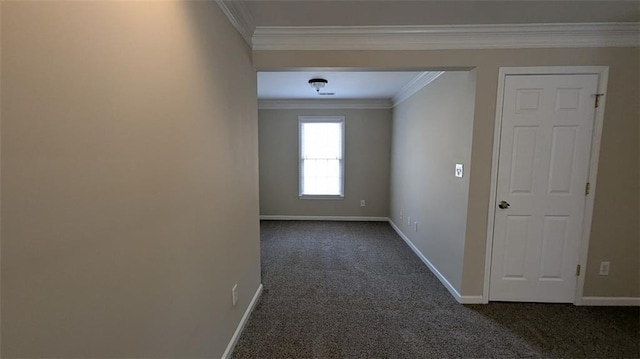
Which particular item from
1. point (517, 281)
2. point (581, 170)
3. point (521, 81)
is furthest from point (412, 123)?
point (517, 281)

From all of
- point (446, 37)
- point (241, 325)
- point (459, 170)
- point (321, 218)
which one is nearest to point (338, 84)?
point (446, 37)

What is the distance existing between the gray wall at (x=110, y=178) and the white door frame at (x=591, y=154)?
2.28m

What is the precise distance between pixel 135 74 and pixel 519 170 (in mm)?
2830

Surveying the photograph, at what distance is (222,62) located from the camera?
5.43 ft

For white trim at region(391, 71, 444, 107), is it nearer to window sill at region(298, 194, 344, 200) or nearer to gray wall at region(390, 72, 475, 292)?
gray wall at region(390, 72, 475, 292)

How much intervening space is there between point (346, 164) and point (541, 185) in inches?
132

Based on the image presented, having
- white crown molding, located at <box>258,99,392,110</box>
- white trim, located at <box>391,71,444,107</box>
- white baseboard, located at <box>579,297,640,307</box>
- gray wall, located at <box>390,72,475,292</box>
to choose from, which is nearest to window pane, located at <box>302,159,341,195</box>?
white crown molding, located at <box>258,99,392,110</box>

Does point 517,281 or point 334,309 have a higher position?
point 517,281

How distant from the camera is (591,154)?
2.28 meters

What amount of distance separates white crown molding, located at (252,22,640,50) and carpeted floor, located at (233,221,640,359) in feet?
7.61

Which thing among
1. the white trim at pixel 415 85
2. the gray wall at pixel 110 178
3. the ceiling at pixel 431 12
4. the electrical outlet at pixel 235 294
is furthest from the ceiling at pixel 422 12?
the electrical outlet at pixel 235 294

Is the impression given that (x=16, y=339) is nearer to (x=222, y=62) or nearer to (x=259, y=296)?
(x=222, y=62)

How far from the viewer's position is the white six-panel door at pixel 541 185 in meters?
2.26

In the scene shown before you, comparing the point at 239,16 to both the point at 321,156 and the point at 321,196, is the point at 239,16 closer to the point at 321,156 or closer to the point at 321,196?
the point at 321,156
